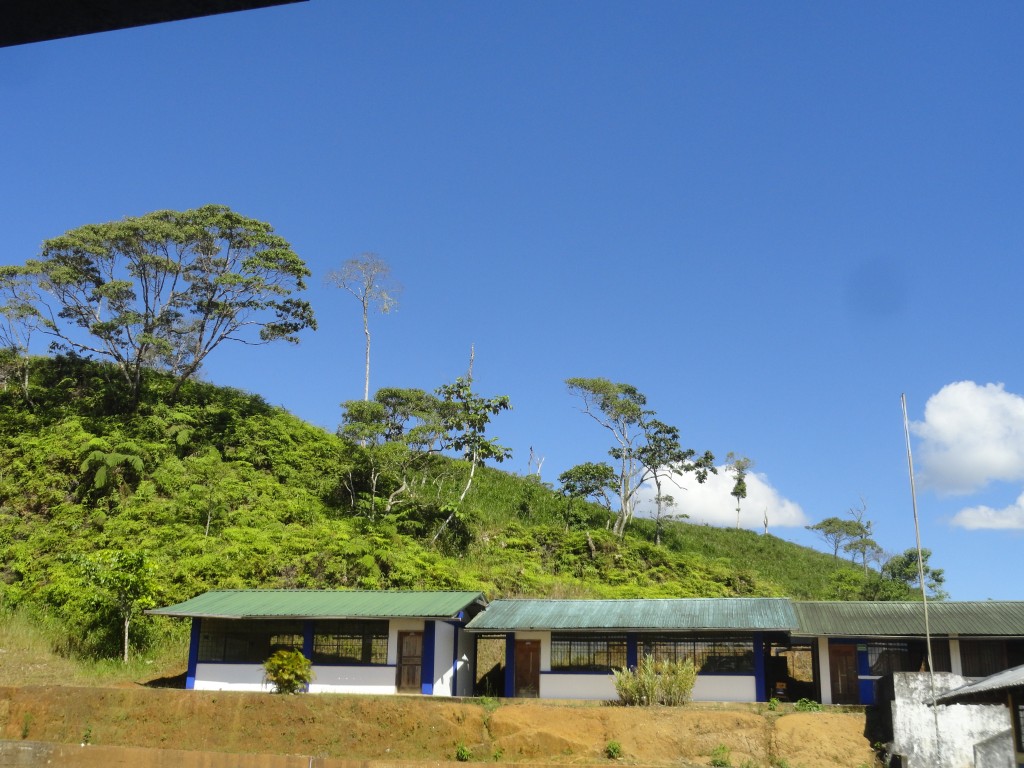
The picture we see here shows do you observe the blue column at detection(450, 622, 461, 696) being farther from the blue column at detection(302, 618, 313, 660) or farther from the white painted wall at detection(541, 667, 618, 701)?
the blue column at detection(302, 618, 313, 660)

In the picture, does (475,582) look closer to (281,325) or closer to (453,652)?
(453,652)

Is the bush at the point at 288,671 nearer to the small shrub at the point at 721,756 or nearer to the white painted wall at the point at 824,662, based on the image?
the small shrub at the point at 721,756

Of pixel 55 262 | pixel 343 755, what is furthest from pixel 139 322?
pixel 343 755

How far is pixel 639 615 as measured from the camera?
71.2 ft

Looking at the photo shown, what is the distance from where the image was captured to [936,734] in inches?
647

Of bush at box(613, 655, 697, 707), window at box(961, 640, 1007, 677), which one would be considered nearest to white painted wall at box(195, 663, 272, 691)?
bush at box(613, 655, 697, 707)

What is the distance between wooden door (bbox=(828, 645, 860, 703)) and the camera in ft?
68.5

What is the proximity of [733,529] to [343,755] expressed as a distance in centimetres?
3914

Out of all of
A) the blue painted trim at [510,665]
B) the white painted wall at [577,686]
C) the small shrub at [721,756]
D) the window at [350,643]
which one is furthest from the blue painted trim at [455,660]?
the small shrub at [721,756]

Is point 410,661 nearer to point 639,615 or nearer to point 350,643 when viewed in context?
point 350,643

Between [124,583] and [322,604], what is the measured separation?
5201 millimetres

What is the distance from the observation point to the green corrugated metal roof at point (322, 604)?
21078 mm

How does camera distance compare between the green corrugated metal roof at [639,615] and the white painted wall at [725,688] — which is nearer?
the white painted wall at [725,688]

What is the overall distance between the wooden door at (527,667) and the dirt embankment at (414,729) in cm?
212
